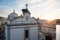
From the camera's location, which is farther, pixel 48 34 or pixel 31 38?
pixel 48 34

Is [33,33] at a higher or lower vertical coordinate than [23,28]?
lower

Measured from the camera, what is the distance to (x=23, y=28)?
5.86m

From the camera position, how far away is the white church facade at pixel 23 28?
5.50 meters

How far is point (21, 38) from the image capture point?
5.83m

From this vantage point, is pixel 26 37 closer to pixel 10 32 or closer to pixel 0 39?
pixel 10 32

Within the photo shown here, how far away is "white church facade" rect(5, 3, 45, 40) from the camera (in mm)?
5504

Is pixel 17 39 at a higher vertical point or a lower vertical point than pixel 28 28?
lower

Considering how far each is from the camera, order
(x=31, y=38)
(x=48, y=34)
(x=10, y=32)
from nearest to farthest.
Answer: (x=10, y=32) < (x=31, y=38) < (x=48, y=34)

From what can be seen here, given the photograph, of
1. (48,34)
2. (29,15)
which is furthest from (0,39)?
(48,34)

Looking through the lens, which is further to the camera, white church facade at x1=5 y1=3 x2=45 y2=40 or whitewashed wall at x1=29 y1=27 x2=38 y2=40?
whitewashed wall at x1=29 y1=27 x2=38 y2=40

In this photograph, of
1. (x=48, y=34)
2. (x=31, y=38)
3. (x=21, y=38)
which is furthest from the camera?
(x=48, y=34)

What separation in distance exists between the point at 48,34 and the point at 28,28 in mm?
1713

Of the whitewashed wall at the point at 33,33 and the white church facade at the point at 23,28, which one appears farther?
the whitewashed wall at the point at 33,33

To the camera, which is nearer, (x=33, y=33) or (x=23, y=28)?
(x=23, y=28)
